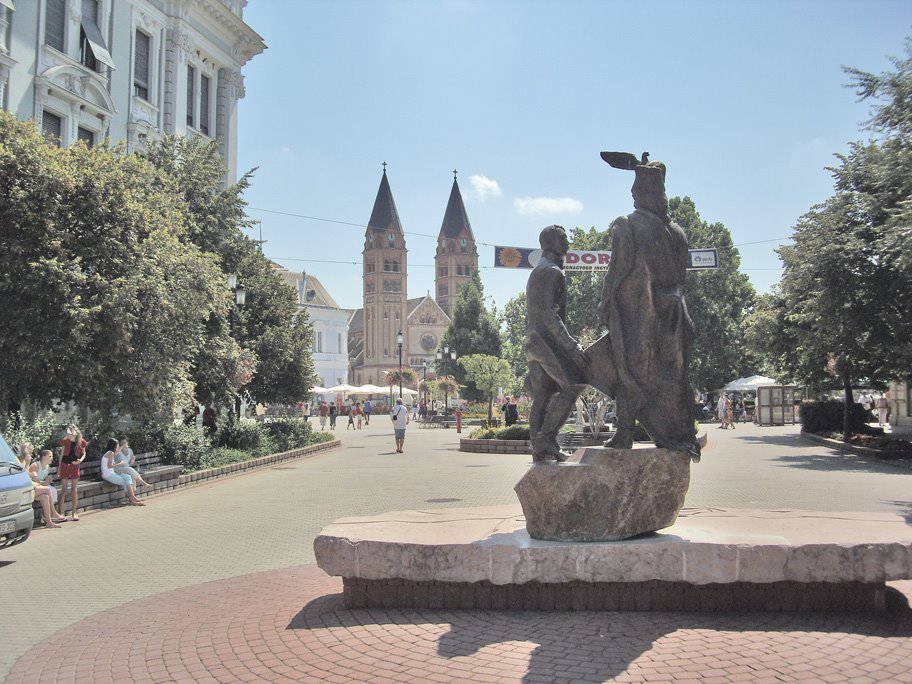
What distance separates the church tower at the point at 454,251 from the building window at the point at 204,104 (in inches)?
3664

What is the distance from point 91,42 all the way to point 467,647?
25176 millimetres

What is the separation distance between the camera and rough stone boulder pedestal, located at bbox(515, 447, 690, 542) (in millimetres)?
5891

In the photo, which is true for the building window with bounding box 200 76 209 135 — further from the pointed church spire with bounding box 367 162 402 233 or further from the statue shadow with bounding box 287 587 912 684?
the pointed church spire with bounding box 367 162 402 233

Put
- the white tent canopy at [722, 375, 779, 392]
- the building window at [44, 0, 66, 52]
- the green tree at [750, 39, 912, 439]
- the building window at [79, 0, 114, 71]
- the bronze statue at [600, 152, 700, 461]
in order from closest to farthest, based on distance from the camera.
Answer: the bronze statue at [600, 152, 700, 461]
the green tree at [750, 39, 912, 439]
the building window at [44, 0, 66, 52]
the building window at [79, 0, 114, 71]
the white tent canopy at [722, 375, 779, 392]

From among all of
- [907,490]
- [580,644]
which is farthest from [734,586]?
[907,490]

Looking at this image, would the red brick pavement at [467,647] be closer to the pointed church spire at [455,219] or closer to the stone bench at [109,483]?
the stone bench at [109,483]

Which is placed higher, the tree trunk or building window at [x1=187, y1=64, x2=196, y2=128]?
building window at [x1=187, y1=64, x2=196, y2=128]

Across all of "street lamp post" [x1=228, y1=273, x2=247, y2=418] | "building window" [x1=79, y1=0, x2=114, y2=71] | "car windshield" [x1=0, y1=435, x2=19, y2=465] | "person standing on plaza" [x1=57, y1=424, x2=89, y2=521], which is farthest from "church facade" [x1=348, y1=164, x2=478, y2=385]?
"car windshield" [x1=0, y1=435, x2=19, y2=465]

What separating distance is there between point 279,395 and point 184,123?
40.4 feet

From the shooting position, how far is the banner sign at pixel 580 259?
23.5 metres

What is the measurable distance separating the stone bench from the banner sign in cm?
1113

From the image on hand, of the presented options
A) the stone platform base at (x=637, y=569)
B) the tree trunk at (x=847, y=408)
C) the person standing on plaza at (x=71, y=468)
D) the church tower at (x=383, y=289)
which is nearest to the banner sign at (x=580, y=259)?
the tree trunk at (x=847, y=408)

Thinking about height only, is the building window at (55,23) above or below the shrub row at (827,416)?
above

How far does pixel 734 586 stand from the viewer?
5473 millimetres
